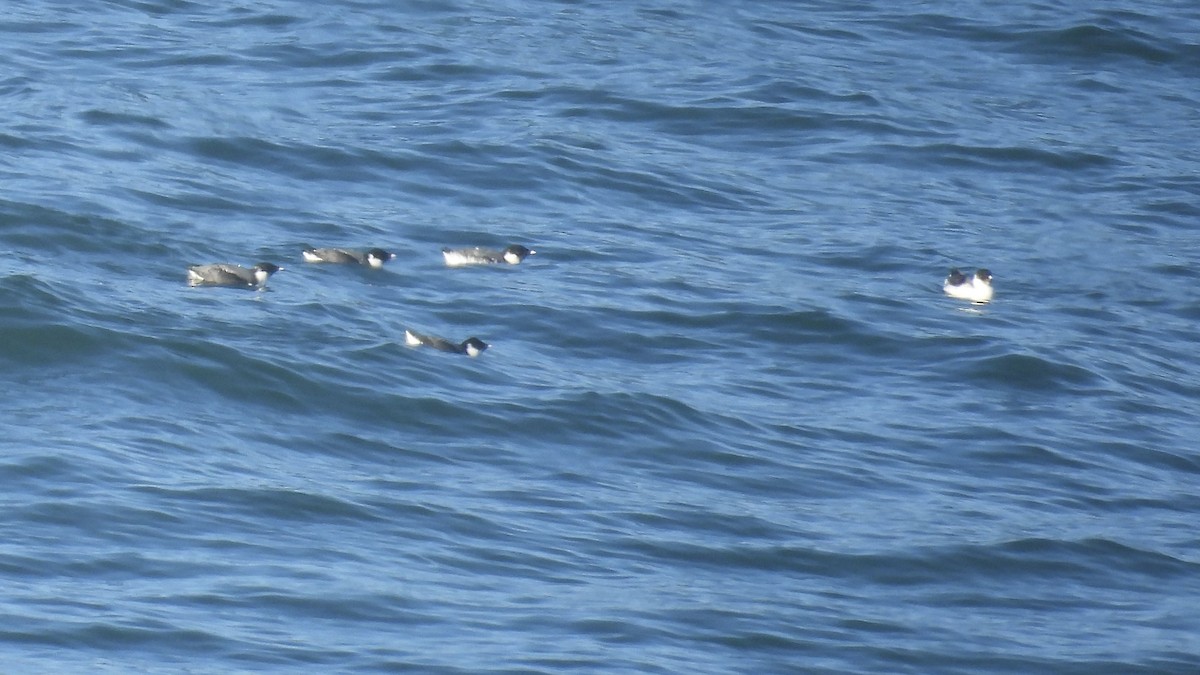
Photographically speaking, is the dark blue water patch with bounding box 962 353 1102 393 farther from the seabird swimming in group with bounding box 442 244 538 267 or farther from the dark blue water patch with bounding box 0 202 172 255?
the dark blue water patch with bounding box 0 202 172 255

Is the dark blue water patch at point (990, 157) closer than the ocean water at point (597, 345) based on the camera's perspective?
No

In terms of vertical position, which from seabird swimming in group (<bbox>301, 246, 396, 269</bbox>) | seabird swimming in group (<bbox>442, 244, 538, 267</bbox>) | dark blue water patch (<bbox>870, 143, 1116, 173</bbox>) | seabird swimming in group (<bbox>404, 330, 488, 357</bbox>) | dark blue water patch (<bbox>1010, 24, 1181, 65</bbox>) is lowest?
seabird swimming in group (<bbox>404, 330, 488, 357</bbox>)

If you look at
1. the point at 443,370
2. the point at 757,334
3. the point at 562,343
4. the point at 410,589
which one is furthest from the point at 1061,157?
the point at 410,589

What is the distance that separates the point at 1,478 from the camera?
9.97m

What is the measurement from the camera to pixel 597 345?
13680mm

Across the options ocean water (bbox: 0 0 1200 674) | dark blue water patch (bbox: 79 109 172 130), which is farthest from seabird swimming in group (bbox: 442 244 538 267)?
dark blue water patch (bbox: 79 109 172 130)

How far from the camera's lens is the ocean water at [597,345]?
9.31 m

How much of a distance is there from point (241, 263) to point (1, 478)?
4448mm

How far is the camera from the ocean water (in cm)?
931

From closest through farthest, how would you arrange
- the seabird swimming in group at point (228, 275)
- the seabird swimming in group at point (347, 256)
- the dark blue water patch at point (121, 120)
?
the seabird swimming in group at point (228, 275), the seabird swimming in group at point (347, 256), the dark blue water patch at point (121, 120)

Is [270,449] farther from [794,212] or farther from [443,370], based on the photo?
[794,212]

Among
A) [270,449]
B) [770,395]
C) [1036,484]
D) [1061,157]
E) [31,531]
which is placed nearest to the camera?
[31,531]

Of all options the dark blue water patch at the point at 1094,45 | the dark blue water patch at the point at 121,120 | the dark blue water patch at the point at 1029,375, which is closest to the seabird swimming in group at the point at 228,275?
the dark blue water patch at the point at 121,120

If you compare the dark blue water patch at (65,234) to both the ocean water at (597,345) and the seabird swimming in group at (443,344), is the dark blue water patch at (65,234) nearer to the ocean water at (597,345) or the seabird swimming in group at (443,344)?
the ocean water at (597,345)
